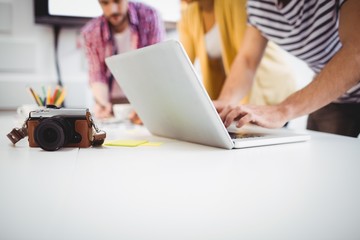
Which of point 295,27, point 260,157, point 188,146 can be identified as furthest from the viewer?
point 295,27

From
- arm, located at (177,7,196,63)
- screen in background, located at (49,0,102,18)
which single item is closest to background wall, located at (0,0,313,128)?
screen in background, located at (49,0,102,18)

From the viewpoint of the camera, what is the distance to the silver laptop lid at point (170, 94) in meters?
0.59

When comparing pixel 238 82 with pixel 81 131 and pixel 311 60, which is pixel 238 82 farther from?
pixel 81 131

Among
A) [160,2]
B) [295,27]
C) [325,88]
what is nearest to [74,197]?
[325,88]

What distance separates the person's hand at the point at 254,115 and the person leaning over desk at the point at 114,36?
114cm

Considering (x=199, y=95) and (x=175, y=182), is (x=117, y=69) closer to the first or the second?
(x=199, y=95)

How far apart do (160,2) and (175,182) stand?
2.05 m

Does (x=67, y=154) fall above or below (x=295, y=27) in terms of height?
below

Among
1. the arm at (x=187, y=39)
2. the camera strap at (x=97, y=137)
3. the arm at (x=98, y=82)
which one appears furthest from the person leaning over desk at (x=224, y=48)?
the camera strap at (x=97, y=137)

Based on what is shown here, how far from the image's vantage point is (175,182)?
1.29 ft

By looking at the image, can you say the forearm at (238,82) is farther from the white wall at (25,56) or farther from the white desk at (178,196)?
the white wall at (25,56)

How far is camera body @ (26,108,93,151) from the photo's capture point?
60cm

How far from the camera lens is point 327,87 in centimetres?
81

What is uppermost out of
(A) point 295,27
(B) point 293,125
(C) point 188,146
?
(A) point 295,27
